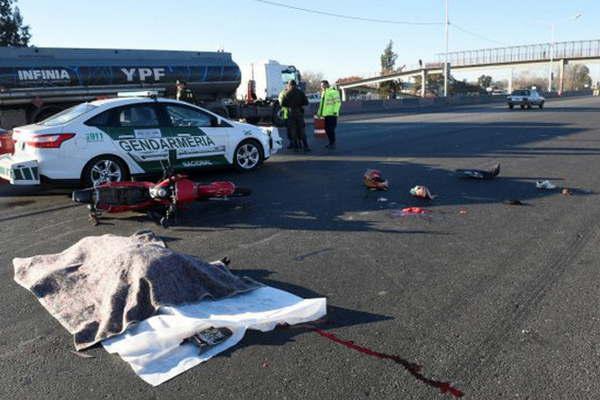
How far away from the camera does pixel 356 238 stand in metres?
5.88

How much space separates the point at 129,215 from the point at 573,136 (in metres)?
14.5

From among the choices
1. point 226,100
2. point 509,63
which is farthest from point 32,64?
point 509,63

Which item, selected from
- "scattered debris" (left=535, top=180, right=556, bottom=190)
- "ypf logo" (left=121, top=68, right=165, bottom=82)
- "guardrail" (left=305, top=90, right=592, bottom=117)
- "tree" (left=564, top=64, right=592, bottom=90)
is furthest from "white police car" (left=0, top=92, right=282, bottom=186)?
"tree" (left=564, top=64, right=592, bottom=90)

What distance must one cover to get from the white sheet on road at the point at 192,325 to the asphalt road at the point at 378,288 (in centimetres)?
8

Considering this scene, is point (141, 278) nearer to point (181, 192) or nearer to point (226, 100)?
point (181, 192)

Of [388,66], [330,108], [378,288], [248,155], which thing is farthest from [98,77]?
[388,66]

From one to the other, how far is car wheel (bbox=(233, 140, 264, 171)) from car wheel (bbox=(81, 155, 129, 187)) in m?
2.35

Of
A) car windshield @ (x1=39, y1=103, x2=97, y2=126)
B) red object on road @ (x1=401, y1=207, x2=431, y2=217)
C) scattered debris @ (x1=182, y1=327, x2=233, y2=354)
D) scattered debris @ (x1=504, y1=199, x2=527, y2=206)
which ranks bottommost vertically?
scattered debris @ (x1=182, y1=327, x2=233, y2=354)

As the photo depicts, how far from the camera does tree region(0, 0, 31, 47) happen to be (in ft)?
112

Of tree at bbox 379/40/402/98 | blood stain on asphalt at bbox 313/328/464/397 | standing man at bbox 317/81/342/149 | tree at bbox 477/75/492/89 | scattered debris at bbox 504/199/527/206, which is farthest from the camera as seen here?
tree at bbox 477/75/492/89

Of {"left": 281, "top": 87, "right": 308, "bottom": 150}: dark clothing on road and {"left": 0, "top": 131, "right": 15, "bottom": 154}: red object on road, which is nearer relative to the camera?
{"left": 0, "top": 131, "right": 15, "bottom": 154}: red object on road

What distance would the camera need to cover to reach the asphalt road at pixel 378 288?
10.0 ft

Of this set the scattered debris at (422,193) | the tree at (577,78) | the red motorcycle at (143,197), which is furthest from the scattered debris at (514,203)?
the tree at (577,78)

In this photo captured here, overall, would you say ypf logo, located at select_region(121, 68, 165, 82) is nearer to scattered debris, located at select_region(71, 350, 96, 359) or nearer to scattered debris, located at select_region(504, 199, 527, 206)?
scattered debris, located at select_region(504, 199, 527, 206)
